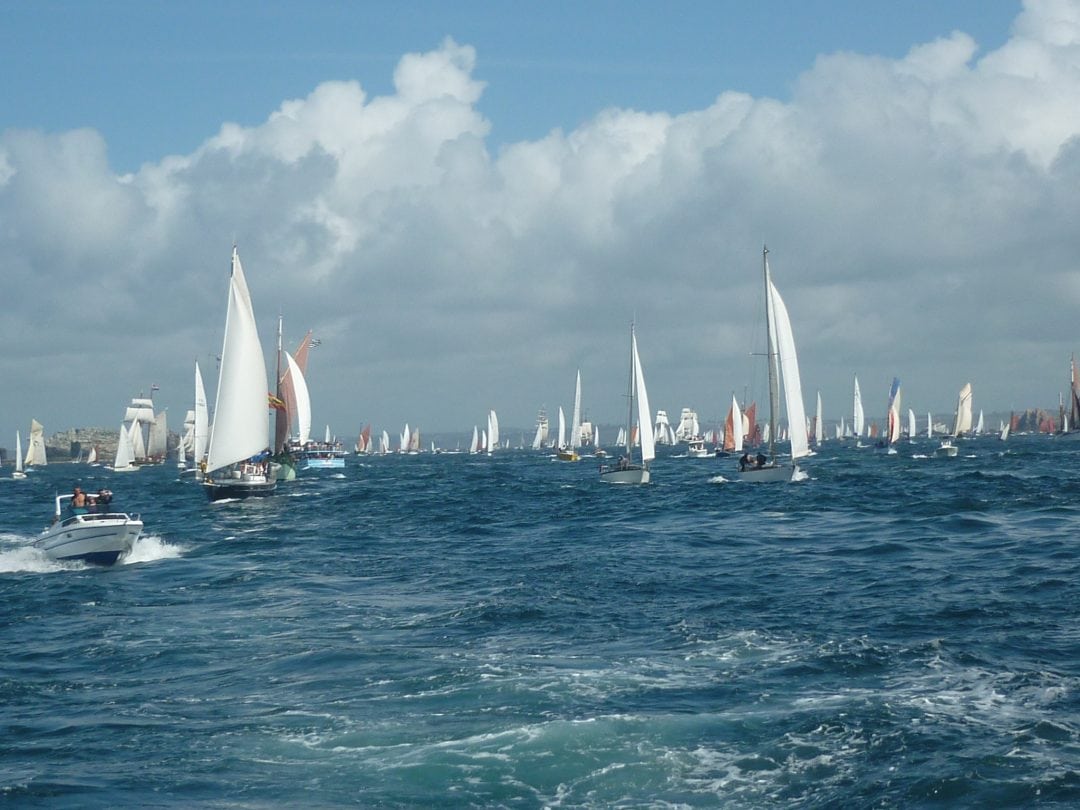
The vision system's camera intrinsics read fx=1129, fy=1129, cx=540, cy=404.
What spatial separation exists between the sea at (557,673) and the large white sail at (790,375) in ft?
102

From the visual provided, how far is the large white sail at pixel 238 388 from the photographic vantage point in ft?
203

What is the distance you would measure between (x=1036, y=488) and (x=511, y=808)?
6045 centimetres

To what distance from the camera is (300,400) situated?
438 ft

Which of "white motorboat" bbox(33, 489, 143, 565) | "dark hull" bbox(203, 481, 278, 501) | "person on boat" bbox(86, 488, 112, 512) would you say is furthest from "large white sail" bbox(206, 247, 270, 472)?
"white motorboat" bbox(33, 489, 143, 565)

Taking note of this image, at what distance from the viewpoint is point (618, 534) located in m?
50.6

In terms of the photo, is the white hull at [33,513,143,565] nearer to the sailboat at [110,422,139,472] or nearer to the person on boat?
the person on boat

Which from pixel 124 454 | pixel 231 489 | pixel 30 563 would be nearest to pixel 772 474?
pixel 231 489

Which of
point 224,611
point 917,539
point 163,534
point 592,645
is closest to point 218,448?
point 163,534

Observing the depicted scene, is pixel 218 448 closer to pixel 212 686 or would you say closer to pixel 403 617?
pixel 403 617

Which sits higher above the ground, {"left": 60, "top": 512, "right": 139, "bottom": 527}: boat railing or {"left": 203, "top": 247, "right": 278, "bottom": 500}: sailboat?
{"left": 203, "top": 247, "right": 278, "bottom": 500}: sailboat

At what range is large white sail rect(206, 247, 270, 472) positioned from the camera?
6184cm

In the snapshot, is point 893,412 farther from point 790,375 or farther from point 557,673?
point 557,673

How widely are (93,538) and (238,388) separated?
22520mm

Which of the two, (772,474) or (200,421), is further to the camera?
(200,421)
